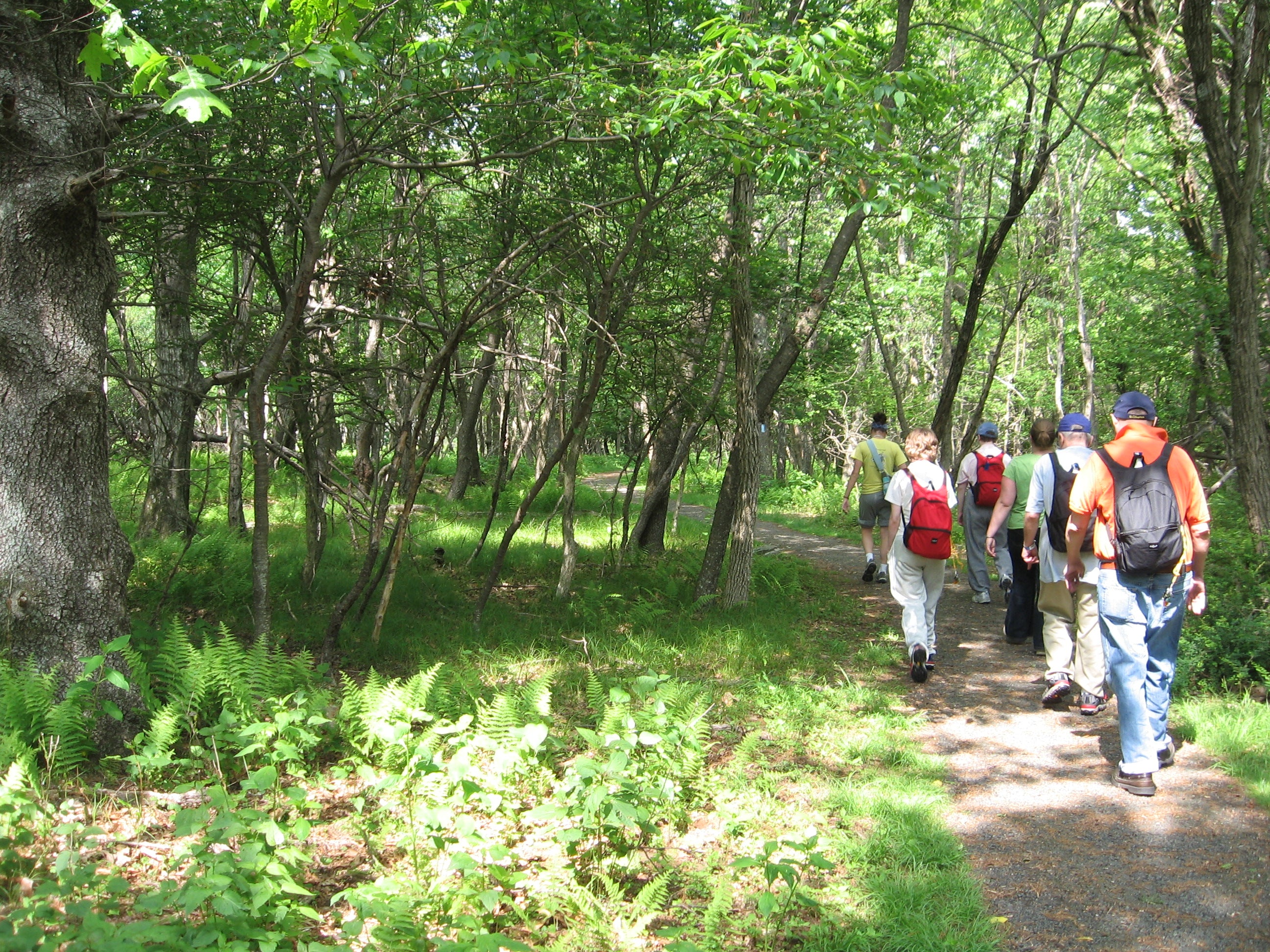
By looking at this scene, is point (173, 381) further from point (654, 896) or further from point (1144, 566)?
point (1144, 566)

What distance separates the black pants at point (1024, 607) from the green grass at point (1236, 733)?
1.95m

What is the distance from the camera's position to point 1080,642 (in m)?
5.61

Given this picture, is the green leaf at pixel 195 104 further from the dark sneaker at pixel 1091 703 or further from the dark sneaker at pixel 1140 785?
the dark sneaker at pixel 1091 703

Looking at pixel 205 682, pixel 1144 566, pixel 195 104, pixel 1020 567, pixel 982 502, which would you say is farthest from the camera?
pixel 982 502

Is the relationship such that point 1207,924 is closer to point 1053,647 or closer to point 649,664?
point 1053,647

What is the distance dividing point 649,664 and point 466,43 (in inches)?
189

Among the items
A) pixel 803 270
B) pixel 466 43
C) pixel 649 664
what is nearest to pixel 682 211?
pixel 466 43

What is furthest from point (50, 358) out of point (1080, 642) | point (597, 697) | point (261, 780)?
point (1080, 642)

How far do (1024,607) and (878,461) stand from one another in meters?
3.17

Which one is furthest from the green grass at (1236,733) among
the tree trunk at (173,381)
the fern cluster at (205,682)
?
the tree trunk at (173,381)

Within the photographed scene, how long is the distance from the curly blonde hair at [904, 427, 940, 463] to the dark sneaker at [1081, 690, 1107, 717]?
6.50 feet

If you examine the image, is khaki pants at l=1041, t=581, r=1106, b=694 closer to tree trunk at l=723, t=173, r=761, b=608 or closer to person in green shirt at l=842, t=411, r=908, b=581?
tree trunk at l=723, t=173, r=761, b=608

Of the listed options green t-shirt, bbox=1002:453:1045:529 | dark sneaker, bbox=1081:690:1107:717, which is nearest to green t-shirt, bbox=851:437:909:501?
green t-shirt, bbox=1002:453:1045:529

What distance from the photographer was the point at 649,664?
6.98 m
